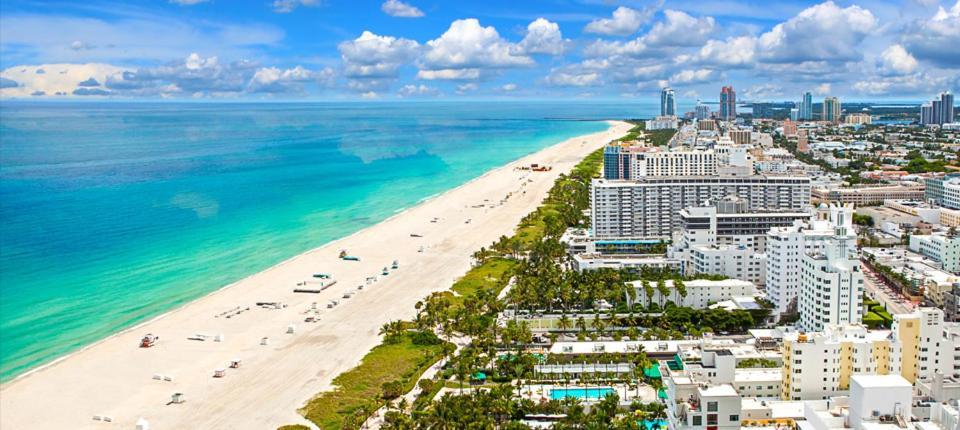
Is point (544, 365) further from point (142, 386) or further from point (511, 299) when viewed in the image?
point (142, 386)

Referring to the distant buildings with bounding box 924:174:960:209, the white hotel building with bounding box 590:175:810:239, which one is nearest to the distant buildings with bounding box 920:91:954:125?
the distant buildings with bounding box 924:174:960:209

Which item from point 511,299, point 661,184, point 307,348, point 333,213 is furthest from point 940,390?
point 333,213

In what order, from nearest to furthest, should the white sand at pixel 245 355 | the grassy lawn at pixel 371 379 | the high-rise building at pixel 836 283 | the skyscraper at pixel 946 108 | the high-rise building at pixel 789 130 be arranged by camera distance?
1. the grassy lawn at pixel 371 379
2. the white sand at pixel 245 355
3. the high-rise building at pixel 836 283
4. the high-rise building at pixel 789 130
5. the skyscraper at pixel 946 108

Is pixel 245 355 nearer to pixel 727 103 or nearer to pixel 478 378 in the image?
pixel 478 378

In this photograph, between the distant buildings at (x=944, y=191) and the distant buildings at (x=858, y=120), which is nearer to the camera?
the distant buildings at (x=944, y=191)

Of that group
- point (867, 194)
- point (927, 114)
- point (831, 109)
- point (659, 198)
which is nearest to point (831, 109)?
point (831, 109)

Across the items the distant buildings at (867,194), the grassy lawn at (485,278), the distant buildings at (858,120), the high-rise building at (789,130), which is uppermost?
the distant buildings at (858,120)

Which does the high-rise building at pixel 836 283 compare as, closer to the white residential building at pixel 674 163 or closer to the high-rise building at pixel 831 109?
the white residential building at pixel 674 163

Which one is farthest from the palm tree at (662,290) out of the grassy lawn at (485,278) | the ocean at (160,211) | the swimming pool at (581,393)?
the ocean at (160,211)
